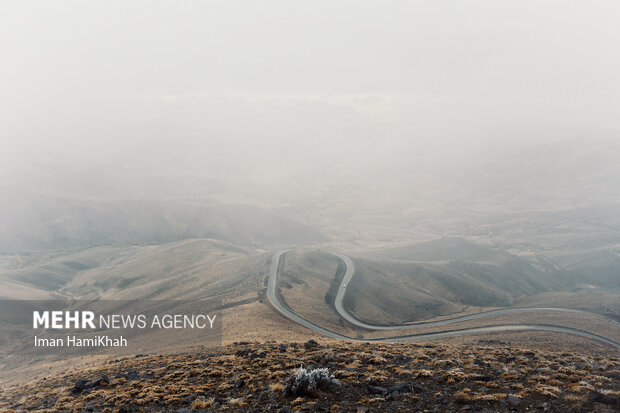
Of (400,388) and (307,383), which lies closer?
(307,383)

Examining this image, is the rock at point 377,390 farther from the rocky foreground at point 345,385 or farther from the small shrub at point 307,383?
the small shrub at point 307,383

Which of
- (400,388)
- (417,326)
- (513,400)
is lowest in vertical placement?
(417,326)

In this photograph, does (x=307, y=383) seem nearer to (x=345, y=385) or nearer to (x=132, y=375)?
(x=345, y=385)

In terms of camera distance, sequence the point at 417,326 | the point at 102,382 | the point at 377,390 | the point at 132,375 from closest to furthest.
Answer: the point at 377,390, the point at 102,382, the point at 132,375, the point at 417,326

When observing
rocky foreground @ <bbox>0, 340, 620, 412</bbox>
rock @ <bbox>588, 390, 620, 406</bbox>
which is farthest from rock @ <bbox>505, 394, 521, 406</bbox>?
rock @ <bbox>588, 390, 620, 406</bbox>

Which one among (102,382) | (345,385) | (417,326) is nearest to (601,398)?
(345,385)

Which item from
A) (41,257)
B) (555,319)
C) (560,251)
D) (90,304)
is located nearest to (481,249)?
(560,251)
